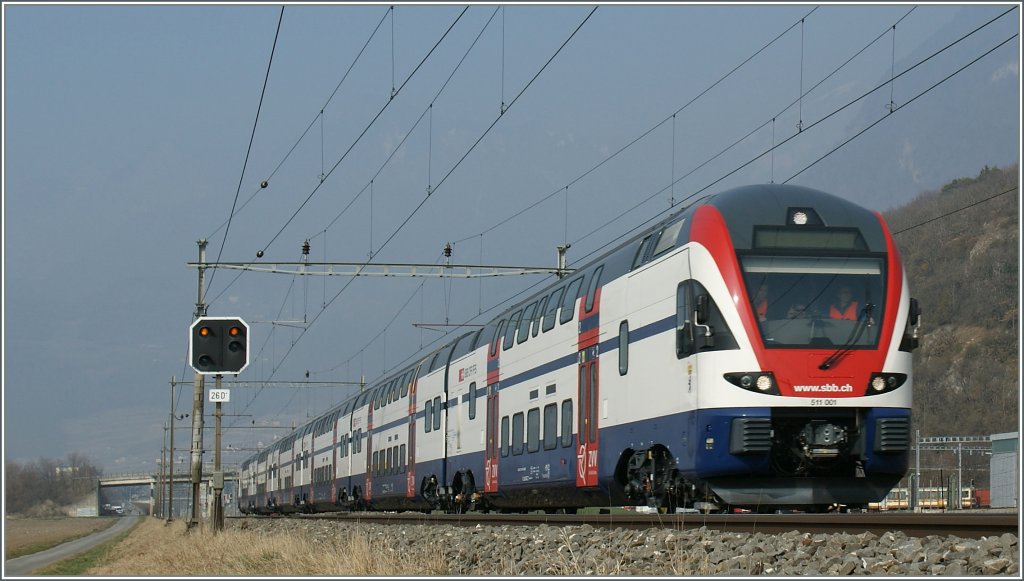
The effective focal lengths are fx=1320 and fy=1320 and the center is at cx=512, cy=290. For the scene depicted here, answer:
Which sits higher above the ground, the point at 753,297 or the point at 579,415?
the point at 753,297


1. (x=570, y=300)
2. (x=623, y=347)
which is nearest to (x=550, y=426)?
(x=570, y=300)

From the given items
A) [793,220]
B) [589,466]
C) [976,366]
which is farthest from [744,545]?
[976,366]

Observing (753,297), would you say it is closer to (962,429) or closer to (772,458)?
(772,458)

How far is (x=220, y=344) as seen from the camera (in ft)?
69.1

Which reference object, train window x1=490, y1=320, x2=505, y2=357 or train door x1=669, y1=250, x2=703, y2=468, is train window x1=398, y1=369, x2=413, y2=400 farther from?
train door x1=669, y1=250, x2=703, y2=468

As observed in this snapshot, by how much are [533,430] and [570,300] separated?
9.51 feet

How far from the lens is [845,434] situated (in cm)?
1627

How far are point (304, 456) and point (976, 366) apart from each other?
165 feet

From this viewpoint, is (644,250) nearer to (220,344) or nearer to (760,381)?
(760,381)

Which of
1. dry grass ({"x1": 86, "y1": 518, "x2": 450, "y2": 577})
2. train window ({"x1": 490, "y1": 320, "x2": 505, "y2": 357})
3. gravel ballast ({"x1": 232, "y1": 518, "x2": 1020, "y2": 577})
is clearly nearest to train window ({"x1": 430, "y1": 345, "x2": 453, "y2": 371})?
train window ({"x1": 490, "y1": 320, "x2": 505, "y2": 357})

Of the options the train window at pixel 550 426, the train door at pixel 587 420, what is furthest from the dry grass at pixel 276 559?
the train window at pixel 550 426

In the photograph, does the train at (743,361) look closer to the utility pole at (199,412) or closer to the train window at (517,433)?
the train window at (517,433)

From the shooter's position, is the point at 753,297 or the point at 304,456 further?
the point at 304,456

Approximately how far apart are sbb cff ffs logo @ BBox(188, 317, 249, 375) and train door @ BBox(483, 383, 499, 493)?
23.4 feet
